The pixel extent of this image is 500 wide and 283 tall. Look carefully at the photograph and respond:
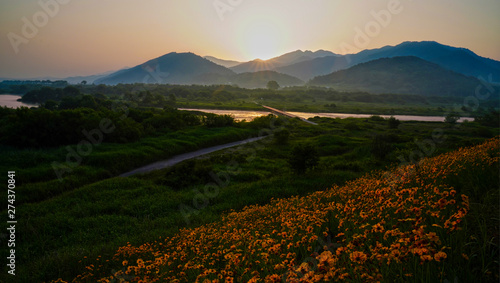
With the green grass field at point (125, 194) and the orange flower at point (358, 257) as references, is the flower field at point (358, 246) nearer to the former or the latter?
the orange flower at point (358, 257)

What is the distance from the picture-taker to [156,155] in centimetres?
3312

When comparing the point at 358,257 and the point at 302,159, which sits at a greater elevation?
the point at 358,257

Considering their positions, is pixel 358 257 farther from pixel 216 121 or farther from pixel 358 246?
pixel 216 121

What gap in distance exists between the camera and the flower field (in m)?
3.57

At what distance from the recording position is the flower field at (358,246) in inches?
140

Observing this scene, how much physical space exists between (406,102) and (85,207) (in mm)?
203632

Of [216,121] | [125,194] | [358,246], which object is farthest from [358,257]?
[216,121]

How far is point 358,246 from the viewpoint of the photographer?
16.9ft

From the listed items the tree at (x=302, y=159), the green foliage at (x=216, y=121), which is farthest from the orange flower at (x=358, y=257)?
the green foliage at (x=216, y=121)

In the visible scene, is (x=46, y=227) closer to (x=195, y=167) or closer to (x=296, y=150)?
(x=195, y=167)

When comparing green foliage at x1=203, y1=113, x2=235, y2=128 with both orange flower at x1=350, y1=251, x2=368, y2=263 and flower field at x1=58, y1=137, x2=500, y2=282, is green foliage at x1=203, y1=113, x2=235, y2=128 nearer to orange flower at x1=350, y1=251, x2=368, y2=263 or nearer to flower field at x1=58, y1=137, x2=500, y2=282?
flower field at x1=58, y1=137, x2=500, y2=282

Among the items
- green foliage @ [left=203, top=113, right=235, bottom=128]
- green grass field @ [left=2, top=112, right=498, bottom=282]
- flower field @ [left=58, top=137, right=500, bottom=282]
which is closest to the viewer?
flower field @ [left=58, top=137, right=500, bottom=282]

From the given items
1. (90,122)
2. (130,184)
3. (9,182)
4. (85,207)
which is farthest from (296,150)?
(90,122)

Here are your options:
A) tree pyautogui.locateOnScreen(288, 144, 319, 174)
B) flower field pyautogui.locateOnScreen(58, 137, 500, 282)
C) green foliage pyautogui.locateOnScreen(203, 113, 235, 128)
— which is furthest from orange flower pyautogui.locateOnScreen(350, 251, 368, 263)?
green foliage pyautogui.locateOnScreen(203, 113, 235, 128)
